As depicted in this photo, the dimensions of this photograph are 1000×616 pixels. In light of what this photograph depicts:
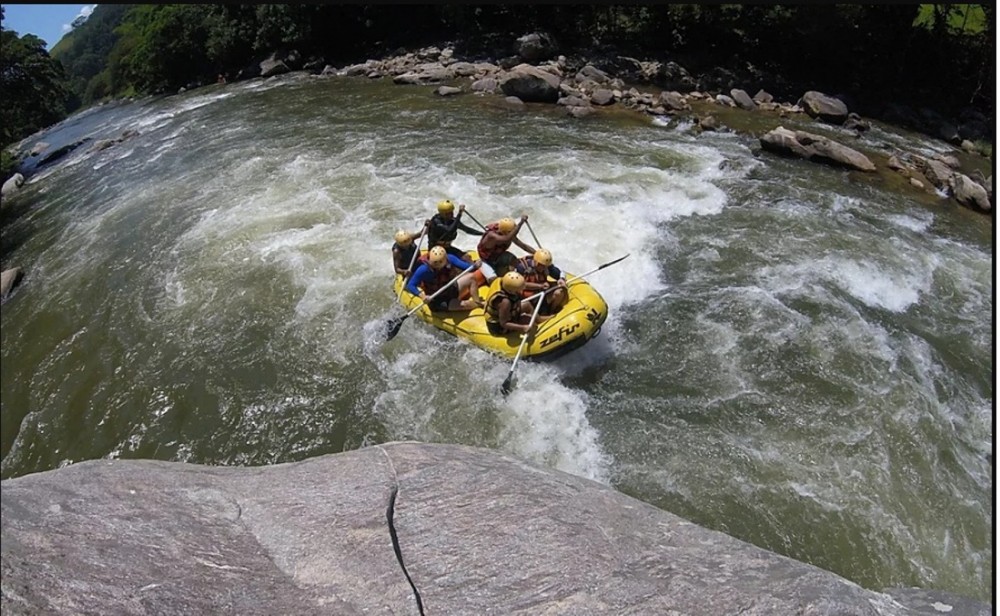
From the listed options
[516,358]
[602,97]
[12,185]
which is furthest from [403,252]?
[602,97]

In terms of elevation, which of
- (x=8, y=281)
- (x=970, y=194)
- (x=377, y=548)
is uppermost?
(x=8, y=281)

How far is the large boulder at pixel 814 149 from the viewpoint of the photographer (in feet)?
45.8

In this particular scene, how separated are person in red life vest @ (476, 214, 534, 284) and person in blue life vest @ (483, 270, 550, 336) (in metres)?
1.14

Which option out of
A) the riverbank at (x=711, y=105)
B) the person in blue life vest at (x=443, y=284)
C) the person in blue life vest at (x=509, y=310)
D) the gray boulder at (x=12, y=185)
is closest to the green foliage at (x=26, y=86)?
the gray boulder at (x=12, y=185)

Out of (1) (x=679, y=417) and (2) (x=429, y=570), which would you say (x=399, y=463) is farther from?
(1) (x=679, y=417)

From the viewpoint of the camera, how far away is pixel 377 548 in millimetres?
3543

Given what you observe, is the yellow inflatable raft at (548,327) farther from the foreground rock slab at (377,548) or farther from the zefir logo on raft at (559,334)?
the foreground rock slab at (377,548)

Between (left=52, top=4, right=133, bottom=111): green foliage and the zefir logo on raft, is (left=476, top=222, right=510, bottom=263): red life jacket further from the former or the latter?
(left=52, top=4, right=133, bottom=111): green foliage

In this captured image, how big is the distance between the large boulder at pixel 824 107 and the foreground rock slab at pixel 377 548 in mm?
15927

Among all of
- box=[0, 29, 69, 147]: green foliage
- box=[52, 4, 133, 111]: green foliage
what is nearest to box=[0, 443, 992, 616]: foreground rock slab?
box=[0, 29, 69, 147]: green foliage

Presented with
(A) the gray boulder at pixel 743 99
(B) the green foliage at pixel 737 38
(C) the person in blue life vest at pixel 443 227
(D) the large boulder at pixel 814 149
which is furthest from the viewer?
(B) the green foliage at pixel 737 38

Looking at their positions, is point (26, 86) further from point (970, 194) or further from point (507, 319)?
point (970, 194)

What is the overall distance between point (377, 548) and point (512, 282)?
182 inches

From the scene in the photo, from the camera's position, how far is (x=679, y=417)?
747 centimetres
